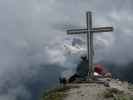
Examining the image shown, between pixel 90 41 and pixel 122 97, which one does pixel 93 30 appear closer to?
pixel 90 41

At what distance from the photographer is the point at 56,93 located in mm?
31109

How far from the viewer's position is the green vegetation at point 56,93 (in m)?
30.0

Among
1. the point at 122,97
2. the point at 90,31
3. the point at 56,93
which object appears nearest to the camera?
the point at 122,97

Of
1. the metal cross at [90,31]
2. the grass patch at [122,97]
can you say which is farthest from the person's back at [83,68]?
the grass patch at [122,97]

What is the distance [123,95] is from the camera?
93.8 feet

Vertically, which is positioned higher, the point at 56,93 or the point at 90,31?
the point at 90,31

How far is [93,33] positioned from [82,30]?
1.01 meters

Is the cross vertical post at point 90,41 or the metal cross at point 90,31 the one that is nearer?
the cross vertical post at point 90,41

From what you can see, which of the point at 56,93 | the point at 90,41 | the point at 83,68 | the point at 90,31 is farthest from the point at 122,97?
the point at 90,31

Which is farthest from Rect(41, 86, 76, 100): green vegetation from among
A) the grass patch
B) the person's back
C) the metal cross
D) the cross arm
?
the cross arm

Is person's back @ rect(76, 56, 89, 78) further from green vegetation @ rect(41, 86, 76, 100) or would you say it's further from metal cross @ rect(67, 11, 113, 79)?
green vegetation @ rect(41, 86, 76, 100)

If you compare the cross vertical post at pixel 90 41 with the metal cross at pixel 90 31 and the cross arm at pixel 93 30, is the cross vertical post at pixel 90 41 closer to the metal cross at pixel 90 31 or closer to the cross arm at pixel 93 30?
the metal cross at pixel 90 31

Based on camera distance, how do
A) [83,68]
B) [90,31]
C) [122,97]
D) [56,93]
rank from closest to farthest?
[122,97] → [56,93] → [83,68] → [90,31]

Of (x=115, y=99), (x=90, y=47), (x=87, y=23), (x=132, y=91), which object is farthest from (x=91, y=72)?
(x=115, y=99)
